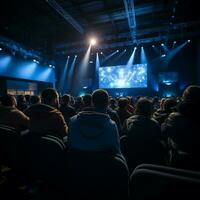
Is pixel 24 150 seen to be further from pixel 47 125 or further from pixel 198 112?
pixel 198 112

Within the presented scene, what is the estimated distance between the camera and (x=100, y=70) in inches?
623

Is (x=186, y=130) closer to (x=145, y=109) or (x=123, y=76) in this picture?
(x=145, y=109)

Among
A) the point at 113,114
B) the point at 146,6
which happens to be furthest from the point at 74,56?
the point at 113,114

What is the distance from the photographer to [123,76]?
48.9ft

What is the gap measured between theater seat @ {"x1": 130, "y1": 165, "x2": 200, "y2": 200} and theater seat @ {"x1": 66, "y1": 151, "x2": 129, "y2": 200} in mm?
408

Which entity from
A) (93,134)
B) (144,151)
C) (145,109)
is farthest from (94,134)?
(145,109)

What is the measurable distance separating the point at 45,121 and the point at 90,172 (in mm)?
1174

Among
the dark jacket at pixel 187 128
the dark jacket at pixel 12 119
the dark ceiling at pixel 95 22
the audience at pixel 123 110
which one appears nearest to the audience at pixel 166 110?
the audience at pixel 123 110

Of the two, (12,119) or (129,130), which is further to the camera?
(12,119)

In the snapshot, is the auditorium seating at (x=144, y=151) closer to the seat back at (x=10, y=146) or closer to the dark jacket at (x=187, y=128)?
the dark jacket at (x=187, y=128)

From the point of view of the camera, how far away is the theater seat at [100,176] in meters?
1.41

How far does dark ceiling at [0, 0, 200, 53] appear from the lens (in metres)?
9.82

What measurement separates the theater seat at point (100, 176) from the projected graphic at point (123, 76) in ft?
43.5

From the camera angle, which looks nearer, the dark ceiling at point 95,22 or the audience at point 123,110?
the audience at point 123,110
